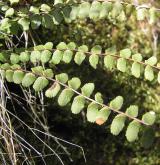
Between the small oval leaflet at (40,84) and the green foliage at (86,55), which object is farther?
the small oval leaflet at (40,84)

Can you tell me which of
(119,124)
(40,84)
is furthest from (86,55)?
(119,124)

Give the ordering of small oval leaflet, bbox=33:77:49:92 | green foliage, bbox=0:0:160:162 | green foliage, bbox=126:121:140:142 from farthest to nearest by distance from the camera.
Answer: small oval leaflet, bbox=33:77:49:92, green foliage, bbox=0:0:160:162, green foliage, bbox=126:121:140:142

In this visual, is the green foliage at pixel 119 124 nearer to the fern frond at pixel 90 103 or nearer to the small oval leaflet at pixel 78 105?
the fern frond at pixel 90 103

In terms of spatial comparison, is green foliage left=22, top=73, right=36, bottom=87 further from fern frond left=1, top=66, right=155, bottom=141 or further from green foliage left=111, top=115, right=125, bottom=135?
green foliage left=111, top=115, right=125, bottom=135

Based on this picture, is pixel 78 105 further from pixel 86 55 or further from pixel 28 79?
pixel 86 55

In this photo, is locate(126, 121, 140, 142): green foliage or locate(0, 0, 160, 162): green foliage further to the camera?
locate(0, 0, 160, 162): green foliage

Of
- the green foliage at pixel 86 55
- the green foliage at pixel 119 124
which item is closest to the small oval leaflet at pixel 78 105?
the green foliage at pixel 86 55

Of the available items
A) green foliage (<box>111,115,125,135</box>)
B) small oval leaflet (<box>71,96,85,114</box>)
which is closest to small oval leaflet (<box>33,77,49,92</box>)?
small oval leaflet (<box>71,96,85,114</box>)

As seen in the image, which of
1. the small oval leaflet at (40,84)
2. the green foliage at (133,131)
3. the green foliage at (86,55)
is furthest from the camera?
the small oval leaflet at (40,84)

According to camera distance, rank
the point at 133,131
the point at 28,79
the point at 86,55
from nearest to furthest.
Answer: the point at 133,131, the point at 28,79, the point at 86,55

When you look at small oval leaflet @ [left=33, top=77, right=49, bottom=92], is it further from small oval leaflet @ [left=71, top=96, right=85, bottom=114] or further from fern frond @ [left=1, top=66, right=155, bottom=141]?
small oval leaflet @ [left=71, top=96, right=85, bottom=114]

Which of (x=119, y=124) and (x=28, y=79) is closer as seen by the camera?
(x=119, y=124)

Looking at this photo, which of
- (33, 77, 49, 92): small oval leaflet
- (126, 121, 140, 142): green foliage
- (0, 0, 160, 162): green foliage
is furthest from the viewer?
(33, 77, 49, 92): small oval leaflet
